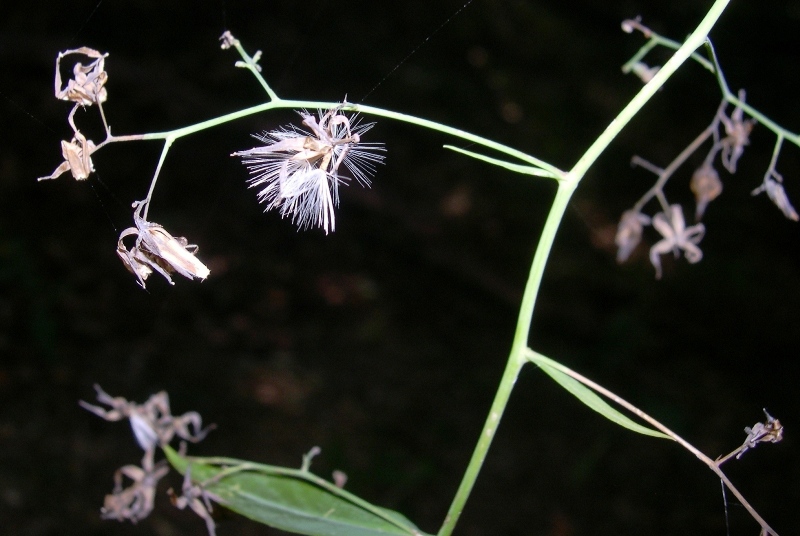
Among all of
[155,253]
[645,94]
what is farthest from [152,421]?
[645,94]

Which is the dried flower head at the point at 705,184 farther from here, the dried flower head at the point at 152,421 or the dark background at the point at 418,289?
the dark background at the point at 418,289

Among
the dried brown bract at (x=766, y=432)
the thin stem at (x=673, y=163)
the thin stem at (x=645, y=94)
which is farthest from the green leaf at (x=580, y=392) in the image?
the thin stem at (x=673, y=163)

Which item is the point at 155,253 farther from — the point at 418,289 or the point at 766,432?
the point at 418,289

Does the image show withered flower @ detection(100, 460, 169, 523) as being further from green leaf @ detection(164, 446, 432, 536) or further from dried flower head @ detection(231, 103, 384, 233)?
dried flower head @ detection(231, 103, 384, 233)

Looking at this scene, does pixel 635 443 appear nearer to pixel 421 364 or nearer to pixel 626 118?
pixel 421 364

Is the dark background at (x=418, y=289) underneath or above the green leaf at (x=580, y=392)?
above

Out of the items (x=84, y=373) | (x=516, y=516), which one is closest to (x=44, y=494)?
(x=84, y=373)

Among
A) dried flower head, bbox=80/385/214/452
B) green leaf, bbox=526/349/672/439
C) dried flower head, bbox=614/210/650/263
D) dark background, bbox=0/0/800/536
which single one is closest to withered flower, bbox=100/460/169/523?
dried flower head, bbox=80/385/214/452
